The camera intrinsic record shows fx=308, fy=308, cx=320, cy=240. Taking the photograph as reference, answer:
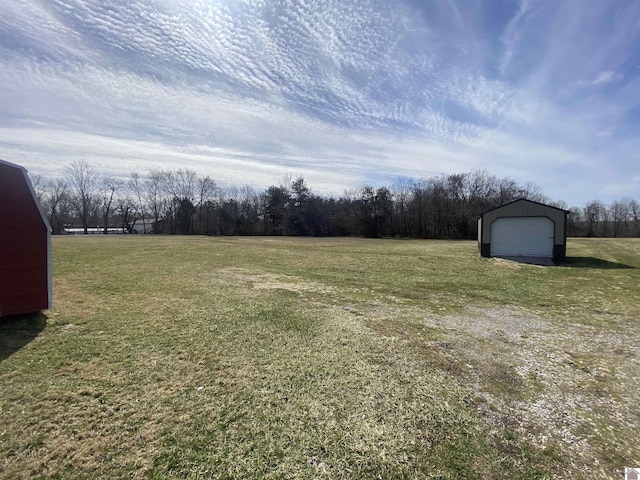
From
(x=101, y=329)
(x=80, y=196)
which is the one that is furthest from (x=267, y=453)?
(x=80, y=196)

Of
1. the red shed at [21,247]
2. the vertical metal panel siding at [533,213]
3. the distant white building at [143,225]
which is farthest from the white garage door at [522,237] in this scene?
the distant white building at [143,225]

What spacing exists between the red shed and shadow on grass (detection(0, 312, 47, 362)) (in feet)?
0.57

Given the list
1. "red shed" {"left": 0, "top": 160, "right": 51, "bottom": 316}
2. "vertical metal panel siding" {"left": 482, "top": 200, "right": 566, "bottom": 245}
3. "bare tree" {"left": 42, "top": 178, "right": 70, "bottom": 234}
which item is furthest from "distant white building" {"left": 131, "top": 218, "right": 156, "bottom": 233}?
"red shed" {"left": 0, "top": 160, "right": 51, "bottom": 316}

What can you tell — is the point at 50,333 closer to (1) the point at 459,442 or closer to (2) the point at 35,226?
(2) the point at 35,226

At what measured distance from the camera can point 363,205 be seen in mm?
46000

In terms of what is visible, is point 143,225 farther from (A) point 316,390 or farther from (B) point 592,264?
(A) point 316,390

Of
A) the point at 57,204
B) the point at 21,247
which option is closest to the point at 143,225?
the point at 57,204

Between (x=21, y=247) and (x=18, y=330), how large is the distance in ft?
4.33

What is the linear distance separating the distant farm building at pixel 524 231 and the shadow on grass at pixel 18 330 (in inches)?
678

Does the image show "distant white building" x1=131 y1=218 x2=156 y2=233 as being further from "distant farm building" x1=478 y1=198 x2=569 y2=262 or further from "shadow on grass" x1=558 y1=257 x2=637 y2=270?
"shadow on grass" x1=558 y1=257 x2=637 y2=270

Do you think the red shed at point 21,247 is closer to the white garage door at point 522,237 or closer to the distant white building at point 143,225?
the white garage door at point 522,237

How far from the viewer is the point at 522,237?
15250 millimetres

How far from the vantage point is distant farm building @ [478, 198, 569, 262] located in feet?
47.7

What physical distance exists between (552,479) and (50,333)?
6.20m
